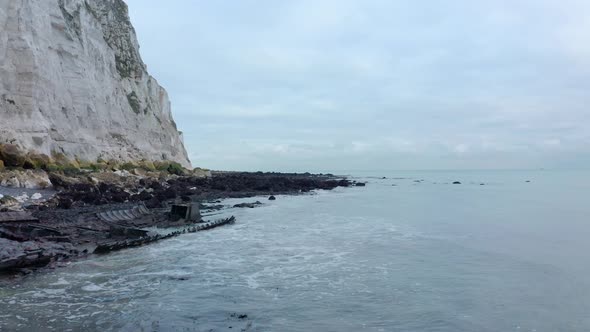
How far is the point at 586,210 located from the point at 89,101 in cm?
4040

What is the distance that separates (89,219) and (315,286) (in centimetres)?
1097

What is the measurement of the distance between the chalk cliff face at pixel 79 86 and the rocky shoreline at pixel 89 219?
644cm

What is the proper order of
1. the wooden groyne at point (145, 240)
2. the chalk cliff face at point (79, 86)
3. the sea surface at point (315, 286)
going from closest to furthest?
1. the sea surface at point (315, 286)
2. the wooden groyne at point (145, 240)
3. the chalk cliff face at point (79, 86)

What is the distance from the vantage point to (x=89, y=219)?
682 inches

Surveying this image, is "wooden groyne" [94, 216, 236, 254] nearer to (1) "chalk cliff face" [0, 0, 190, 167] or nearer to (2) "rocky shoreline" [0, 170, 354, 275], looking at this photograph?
(2) "rocky shoreline" [0, 170, 354, 275]

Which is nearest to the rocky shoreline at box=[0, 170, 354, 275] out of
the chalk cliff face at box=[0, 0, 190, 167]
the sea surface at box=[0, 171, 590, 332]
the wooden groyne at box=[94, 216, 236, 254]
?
the wooden groyne at box=[94, 216, 236, 254]

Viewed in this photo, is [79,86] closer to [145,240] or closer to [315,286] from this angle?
[145,240]

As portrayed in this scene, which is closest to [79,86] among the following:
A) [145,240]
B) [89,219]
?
[89,219]

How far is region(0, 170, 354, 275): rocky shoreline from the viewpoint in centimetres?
1134

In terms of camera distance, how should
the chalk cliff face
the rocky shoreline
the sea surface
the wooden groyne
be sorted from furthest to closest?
the chalk cliff face → the wooden groyne → the rocky shoreline → the sea surface

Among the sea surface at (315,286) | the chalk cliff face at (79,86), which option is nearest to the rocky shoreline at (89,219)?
the sea surface at (315,286)

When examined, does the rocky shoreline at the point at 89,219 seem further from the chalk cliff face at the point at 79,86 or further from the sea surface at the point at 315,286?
the chalk cliff face at the point at 79,86

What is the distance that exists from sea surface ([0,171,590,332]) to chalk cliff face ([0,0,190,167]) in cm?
2154

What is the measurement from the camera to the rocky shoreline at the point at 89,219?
1134cm
